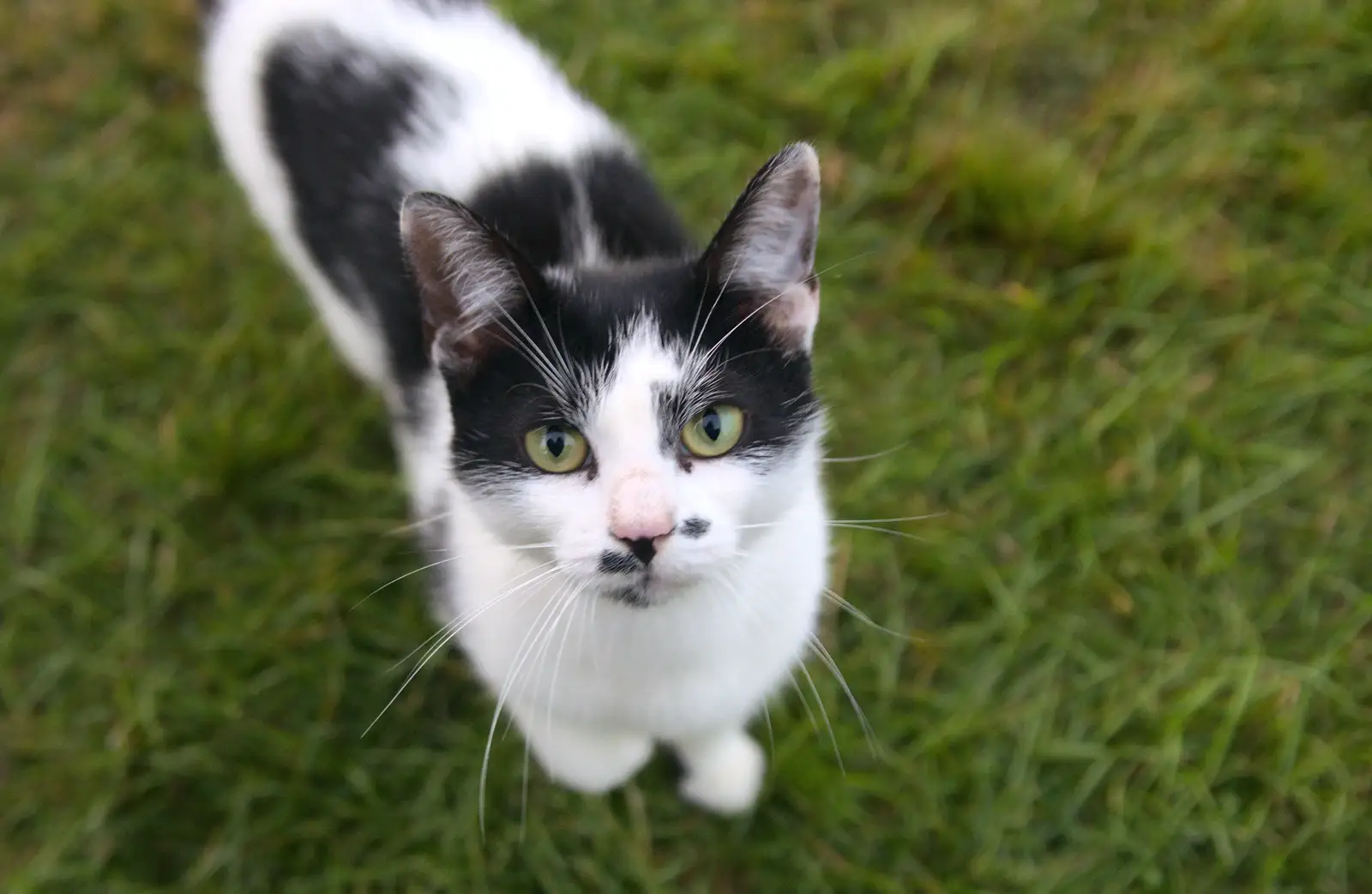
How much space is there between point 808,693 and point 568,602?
841mm

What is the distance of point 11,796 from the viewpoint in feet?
6.02

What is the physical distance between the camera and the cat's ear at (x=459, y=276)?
42.5 inches

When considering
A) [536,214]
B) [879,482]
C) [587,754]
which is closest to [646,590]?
→ [587,754]

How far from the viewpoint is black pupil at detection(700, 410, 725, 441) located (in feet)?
3.63

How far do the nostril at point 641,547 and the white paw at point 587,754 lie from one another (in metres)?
0.56

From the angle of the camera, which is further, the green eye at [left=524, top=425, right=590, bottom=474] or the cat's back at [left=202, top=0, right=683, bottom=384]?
the cat's back at [left=202, top=0, right=683, bottom=384]

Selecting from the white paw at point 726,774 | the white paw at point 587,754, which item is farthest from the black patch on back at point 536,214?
the white paw at point 726,774

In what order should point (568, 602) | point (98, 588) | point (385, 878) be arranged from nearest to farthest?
point (568, 602), point (385, 878), point (98, 588)

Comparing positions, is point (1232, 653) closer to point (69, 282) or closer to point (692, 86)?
point (692, 86)

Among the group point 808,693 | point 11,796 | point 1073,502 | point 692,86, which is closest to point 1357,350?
point 1073,502

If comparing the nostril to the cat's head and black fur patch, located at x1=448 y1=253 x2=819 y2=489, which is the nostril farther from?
black fur patch, located at x1=448 y1=253 x2=819 y2=489

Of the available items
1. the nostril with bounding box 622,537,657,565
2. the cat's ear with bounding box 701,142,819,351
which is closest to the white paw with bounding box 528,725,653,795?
the nostril with bounding box 622,537,657,565

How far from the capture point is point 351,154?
1569 millimetres

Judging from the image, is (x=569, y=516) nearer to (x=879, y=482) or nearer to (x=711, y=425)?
(x=711, y=425)
